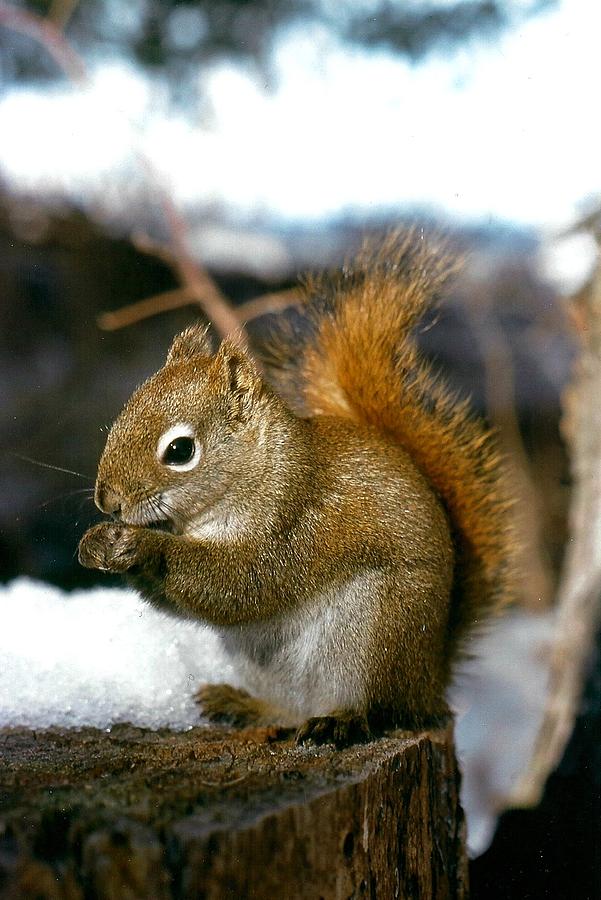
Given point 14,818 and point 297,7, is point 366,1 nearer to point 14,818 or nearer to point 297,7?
point 297,7

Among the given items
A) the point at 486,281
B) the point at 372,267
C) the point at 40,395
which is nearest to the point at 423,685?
the point at 372,267

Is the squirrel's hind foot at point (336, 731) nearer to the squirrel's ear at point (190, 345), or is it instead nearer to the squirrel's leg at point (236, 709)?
the squirrel's leg at point (236, 709)

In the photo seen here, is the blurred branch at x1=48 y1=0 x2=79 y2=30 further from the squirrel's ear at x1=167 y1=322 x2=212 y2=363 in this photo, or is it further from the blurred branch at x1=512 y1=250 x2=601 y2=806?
the blurred branch at x1=512 y1=250 x2=601 y2=806

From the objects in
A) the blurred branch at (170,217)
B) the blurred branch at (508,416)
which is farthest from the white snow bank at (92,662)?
the blurred branch at (508,416)

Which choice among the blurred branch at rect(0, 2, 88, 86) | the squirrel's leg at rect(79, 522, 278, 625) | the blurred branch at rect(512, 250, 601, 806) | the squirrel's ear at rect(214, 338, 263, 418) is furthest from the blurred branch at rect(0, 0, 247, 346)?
the blurred branch at rect(512, 250, 601, 806)

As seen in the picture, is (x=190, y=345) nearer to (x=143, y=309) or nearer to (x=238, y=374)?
(x=238, y=374)
